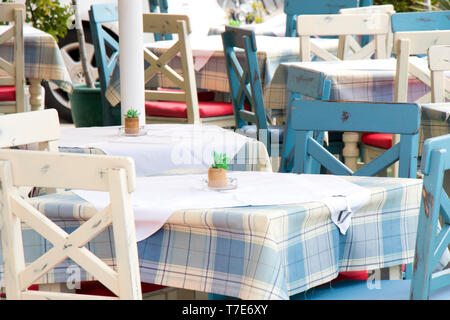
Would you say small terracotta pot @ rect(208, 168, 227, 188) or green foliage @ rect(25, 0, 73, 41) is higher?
green foliage @ rect(25, 0, 73, 41)

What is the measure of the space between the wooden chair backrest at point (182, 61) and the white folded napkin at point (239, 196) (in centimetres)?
210

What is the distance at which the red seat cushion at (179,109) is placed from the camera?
488 centimetres

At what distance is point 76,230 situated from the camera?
188cm

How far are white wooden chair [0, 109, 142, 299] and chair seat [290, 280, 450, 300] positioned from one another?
0.60 m

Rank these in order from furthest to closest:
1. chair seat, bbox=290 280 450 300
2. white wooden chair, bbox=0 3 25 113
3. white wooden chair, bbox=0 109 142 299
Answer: white wooden chair, bbox=0 3 25 113
chair seat, bbox=290 280 450 300
white wooden chair, bbox=0 109 142 299

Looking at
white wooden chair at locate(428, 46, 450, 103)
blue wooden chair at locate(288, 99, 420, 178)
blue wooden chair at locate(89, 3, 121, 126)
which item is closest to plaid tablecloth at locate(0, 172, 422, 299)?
blue wooden chair at locate(288, 99, 420, 178)

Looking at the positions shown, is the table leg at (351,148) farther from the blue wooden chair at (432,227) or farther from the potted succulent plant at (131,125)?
the blue wooden chair at (432,227)

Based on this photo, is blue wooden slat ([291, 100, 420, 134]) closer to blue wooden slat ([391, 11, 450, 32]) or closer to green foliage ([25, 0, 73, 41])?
blue wooden slat ([391, 11, 450, 32])

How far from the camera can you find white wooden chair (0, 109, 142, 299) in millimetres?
1781

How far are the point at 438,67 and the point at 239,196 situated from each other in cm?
181

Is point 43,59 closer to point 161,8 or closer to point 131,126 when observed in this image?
point 131,126

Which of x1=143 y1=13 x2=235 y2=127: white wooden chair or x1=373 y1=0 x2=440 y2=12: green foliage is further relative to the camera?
x1=373 y1=0 x2=440 y2=12: green foliage

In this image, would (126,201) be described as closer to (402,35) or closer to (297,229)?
(297,229)

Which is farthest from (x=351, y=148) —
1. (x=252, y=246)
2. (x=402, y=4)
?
(x=402, y=4)
